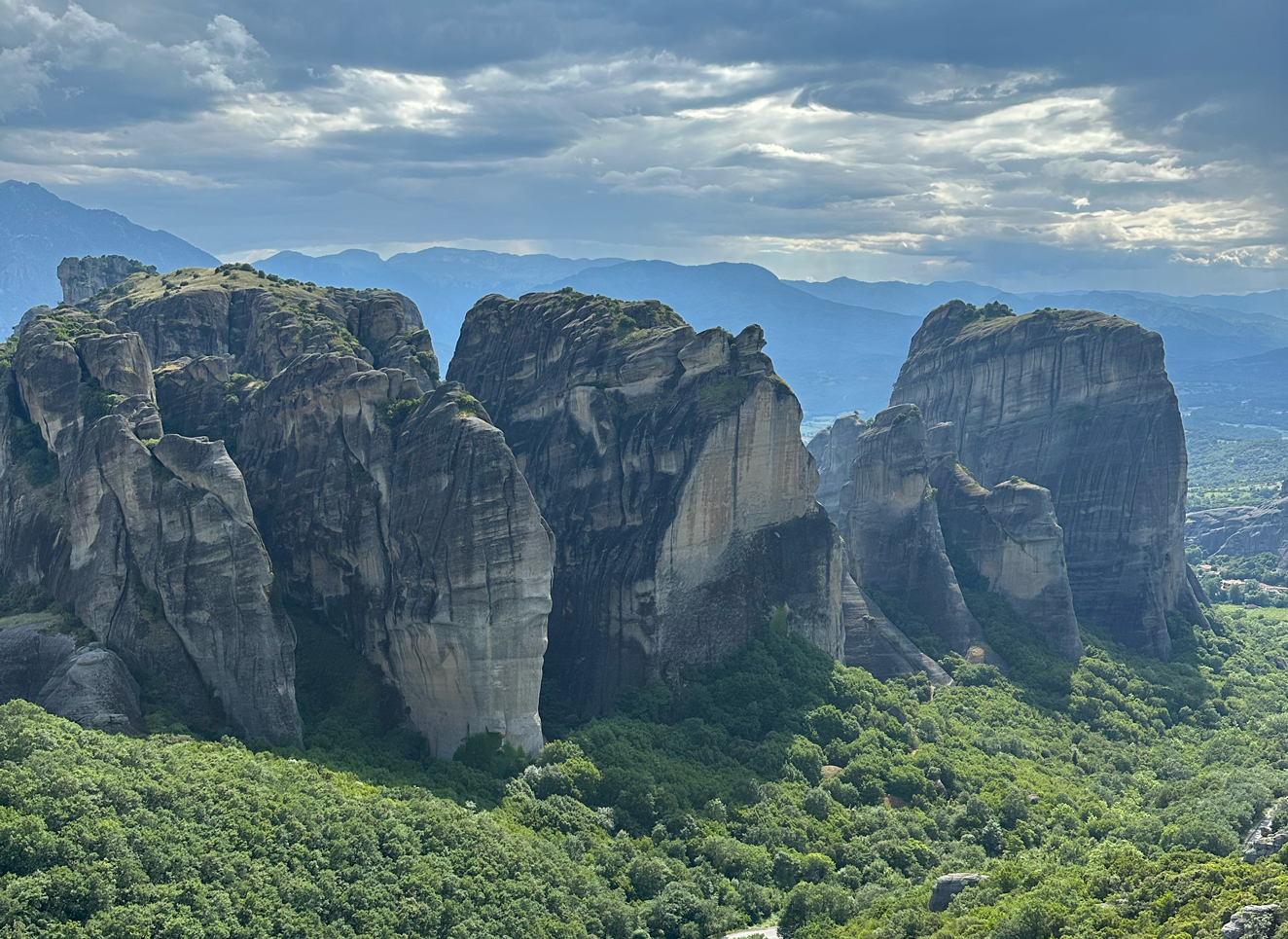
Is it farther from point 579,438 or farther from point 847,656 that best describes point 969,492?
point 579,438

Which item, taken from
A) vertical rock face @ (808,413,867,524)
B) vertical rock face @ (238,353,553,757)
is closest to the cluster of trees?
vertical rock face @ (808,413,867,524)

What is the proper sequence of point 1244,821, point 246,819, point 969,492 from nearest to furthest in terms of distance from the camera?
1. point 246,819
2. point 1244,821
3. point 969,492

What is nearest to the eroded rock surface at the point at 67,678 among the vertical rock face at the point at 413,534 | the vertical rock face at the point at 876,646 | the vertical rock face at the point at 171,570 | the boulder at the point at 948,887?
the vertical rock face at the point at 171,570

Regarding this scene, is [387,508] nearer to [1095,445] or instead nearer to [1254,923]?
[1254,923]

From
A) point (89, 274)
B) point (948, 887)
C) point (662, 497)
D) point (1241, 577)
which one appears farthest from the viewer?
point (1241, 577)

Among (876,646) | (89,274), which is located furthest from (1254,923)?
(89,274)

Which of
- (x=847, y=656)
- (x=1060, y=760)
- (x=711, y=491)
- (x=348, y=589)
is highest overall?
(x=711, y=491)

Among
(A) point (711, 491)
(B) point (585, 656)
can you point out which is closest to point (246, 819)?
(B) point (585, 656)

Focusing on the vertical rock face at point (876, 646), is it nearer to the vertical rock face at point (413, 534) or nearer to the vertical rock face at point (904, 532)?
the vertical rock face at point (904, 532)

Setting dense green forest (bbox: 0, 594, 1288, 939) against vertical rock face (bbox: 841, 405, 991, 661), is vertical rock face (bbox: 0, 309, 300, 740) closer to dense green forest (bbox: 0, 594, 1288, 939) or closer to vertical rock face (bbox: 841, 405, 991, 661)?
dense green forest (bbox: 0, 594, 1288, 939)
